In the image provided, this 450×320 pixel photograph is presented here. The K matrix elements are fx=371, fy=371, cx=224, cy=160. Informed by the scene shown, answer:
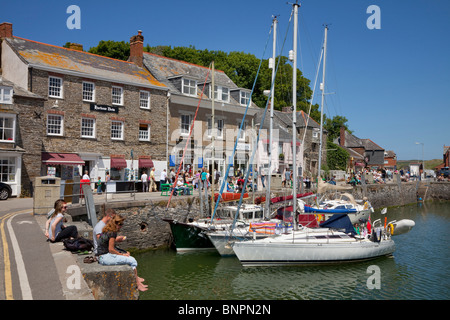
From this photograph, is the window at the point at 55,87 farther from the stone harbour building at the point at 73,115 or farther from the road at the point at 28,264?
the road at the point at 28,264

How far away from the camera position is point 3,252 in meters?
9.67

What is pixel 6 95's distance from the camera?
2323 cm

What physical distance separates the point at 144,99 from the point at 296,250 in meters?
19.9

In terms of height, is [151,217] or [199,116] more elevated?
[199,116]

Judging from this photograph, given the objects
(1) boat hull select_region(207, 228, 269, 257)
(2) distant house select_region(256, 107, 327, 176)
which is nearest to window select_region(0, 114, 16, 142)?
(1) boat hull select_region(207, 228, 269, 257)

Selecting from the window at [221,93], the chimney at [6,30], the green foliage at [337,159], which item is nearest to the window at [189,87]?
the window at [221,93]

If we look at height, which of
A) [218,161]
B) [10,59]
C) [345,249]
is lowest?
[345,249]

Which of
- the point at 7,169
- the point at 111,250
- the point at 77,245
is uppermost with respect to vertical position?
the point at 7,169

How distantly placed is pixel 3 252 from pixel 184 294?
21.6 ft

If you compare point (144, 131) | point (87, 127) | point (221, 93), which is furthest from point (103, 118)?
point (221, 93)

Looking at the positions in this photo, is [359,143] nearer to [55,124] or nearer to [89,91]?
[89,91]

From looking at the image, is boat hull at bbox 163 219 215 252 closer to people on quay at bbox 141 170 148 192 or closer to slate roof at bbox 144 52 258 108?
people on quay at bbox 141 170 148 192

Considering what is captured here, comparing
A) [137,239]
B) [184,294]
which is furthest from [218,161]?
[184,294]
